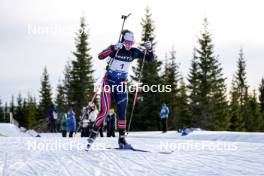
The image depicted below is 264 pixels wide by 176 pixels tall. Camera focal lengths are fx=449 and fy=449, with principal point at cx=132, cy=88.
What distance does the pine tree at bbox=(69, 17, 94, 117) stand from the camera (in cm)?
5159

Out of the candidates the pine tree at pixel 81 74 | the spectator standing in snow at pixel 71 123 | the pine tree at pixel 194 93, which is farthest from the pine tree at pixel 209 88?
the spectator standing in snow at pixel 71 123

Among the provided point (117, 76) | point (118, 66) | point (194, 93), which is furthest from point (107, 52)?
point (194, 93)

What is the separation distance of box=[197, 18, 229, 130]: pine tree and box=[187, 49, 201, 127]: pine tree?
483 mm

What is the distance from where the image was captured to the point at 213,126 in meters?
47.8

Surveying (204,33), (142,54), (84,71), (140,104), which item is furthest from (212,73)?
(142,54)

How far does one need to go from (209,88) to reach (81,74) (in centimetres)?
1470

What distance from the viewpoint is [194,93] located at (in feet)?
164

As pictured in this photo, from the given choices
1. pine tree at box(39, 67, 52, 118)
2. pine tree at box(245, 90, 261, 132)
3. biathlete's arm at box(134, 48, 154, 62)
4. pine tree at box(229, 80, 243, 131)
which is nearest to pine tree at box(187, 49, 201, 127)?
pine tree at box(229, 80, 243, 131)

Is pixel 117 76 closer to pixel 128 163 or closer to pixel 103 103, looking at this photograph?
pixel 103 103

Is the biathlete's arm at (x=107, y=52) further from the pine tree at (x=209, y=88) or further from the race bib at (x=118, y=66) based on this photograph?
the pine tree at (x=209, y=88)

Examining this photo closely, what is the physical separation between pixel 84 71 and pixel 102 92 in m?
43.2

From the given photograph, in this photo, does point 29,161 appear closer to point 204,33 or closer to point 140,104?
point 140,104

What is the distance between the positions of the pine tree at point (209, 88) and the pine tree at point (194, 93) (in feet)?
1.58

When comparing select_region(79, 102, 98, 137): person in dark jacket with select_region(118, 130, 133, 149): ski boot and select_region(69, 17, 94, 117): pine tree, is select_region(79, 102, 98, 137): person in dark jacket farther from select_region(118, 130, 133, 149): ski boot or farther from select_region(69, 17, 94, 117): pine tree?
select_region(69, 17, 94, 117): pine tree
